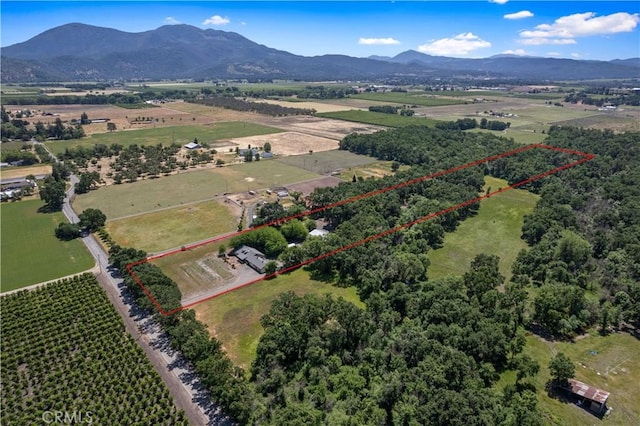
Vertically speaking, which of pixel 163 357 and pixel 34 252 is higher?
pixel 34 252

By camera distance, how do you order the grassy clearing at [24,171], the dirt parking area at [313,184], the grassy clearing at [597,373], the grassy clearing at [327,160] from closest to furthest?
the grassy clearing at [597,373]
the dirt parking area at [313,184]
the grassy clearing at [24,171]
the grassy clearing at [327,160]

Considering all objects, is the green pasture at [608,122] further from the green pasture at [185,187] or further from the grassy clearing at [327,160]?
the green pasture at [185,187]

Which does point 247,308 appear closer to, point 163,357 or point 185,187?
point 163,357

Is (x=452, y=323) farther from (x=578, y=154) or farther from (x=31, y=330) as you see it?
(x=578, y=154)

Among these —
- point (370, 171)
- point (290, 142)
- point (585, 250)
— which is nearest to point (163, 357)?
point (585, 250)

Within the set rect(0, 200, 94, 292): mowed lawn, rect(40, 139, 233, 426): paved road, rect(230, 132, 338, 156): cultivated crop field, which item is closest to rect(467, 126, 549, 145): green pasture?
rect(230, 132, 338, 156): cultivated crop field

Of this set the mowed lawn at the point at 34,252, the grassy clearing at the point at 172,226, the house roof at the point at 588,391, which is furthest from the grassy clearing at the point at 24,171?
the house roof at the point at 588,391

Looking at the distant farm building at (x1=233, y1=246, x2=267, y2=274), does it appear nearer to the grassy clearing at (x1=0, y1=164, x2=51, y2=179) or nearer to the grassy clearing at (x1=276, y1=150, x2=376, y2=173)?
the grassy clearing at (x1=276, y1=150, x2=376, y2=173)
